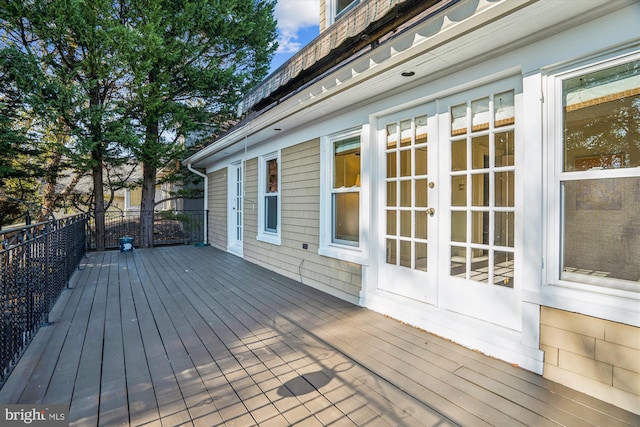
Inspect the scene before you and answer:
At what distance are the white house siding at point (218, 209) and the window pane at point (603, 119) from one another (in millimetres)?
7183

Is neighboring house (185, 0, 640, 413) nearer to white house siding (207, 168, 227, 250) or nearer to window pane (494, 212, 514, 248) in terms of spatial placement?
window pane (494, 212, 514, 248)

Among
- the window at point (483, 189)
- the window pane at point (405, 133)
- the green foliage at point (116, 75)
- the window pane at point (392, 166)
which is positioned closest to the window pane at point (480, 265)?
the window at point (483, 189)

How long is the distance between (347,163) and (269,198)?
2.27 metres

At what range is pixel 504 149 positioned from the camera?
2.45m

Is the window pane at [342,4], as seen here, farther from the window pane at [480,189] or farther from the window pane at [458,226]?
the window pane at [458,226]

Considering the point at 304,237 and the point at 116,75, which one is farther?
the point at 116,75

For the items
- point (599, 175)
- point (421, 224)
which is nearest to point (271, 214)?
point (421, 224)

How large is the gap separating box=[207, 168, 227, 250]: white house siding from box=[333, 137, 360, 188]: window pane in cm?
465

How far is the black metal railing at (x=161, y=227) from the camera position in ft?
30.0

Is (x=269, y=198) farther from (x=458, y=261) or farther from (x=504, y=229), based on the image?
(x=504, y=229)

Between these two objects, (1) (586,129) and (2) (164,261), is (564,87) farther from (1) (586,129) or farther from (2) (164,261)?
(2) (164,261)

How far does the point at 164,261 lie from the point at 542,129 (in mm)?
6596

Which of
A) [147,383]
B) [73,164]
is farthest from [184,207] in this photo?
[147,383]

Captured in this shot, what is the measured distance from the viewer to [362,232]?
362cm
